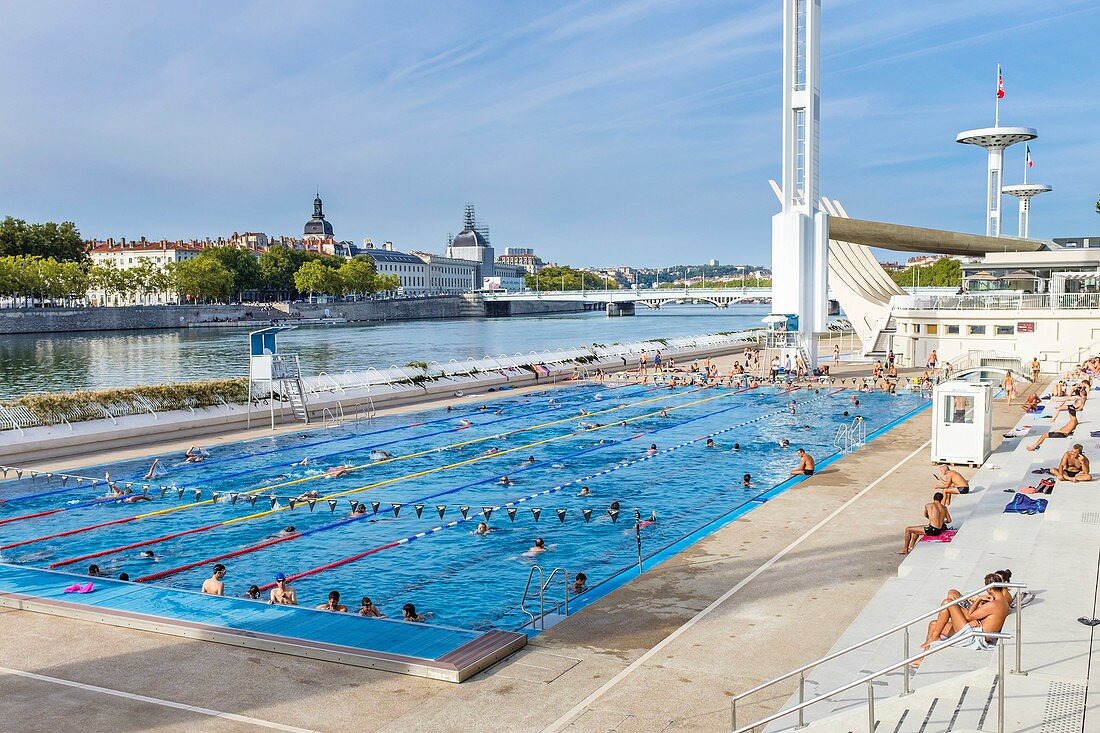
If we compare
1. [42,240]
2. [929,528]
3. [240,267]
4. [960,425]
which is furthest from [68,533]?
[240,267]

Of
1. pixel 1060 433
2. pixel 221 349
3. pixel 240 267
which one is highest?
pixel 240 267

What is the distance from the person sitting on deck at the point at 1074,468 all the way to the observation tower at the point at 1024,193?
71426mm

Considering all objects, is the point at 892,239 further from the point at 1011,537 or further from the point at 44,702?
the point at 44,702

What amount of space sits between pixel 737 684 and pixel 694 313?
524 feet

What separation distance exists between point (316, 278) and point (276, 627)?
128 metres

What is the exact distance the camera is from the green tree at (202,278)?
382ft

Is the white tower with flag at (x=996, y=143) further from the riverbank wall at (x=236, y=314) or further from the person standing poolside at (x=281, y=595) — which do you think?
the riverbank wall at (x=236, y=314)

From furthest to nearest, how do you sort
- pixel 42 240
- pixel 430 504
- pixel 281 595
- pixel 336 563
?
pixel 42 240
pixel 430 504
pixel 336 563
pixel 281 595

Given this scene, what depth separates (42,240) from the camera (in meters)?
108

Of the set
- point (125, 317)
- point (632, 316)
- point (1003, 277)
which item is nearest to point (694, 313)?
point (632, 316)

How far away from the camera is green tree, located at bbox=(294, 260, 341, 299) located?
13362cm

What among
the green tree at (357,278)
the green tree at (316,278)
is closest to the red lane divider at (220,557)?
the green tree at (316,278)

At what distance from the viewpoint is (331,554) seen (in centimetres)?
1598

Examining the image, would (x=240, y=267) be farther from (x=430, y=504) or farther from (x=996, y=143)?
(x=430, y=504)
